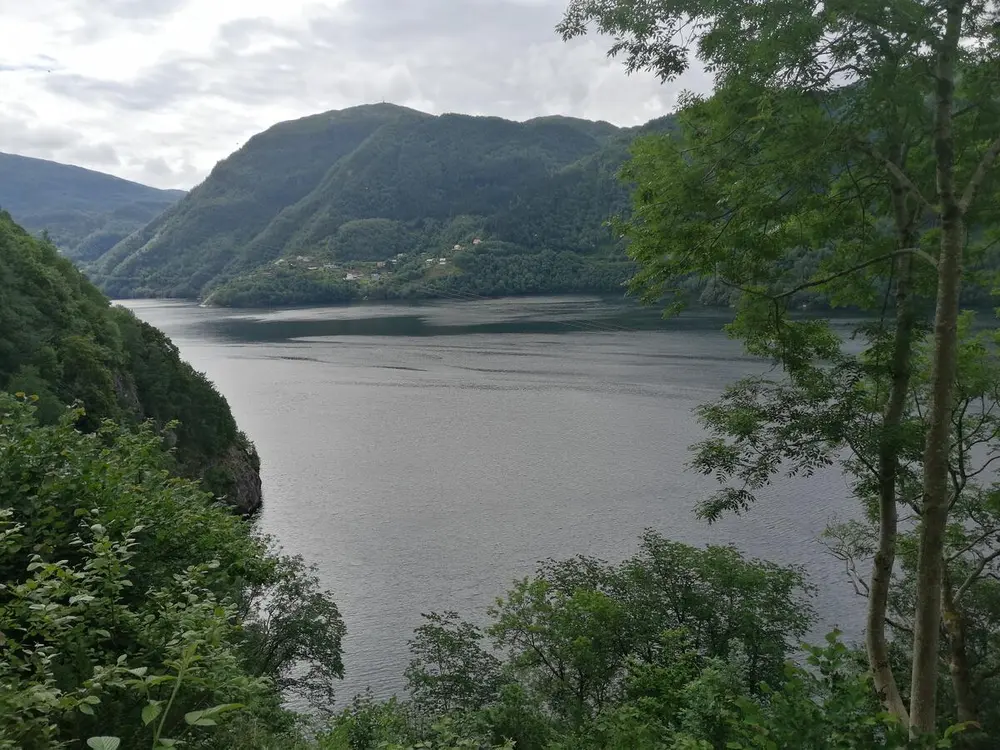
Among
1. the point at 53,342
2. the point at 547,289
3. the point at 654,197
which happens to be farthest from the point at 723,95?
the point at 547,289

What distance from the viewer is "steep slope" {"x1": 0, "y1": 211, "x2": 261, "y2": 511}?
3819 centimetres

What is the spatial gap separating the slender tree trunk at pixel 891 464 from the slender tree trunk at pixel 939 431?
1.85 meters

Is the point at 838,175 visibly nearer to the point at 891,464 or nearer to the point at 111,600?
the point at 891,464

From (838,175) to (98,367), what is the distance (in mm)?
42127

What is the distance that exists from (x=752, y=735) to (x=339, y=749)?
20.7 ft

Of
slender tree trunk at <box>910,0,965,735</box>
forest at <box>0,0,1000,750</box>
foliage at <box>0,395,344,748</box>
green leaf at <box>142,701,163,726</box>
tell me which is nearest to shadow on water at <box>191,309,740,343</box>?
forest at <box>0,0,1000,750</box>

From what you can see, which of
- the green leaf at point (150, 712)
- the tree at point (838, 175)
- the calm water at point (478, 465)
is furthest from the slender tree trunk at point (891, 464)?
the calm water at point (478, 465)

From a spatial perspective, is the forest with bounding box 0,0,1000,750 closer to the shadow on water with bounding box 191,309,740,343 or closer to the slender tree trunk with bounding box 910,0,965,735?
the slender tree trunk with bounding box 910,0,965,735

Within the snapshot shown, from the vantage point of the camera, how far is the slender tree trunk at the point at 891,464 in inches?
360

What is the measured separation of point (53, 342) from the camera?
41594 mm

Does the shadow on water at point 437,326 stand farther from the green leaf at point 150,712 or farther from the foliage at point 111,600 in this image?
the green leaf at point 150,712

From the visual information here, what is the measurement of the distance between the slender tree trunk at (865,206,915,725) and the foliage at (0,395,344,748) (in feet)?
25.8

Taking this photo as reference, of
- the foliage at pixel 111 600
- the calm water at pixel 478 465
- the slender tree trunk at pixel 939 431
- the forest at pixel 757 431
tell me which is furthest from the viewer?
the calm water at pixel 478 465

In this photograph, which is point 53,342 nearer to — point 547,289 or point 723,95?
point 723,95
